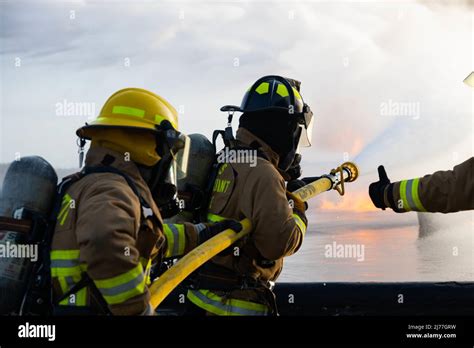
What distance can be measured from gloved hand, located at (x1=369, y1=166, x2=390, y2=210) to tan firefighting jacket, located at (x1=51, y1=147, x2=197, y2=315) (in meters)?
2.36

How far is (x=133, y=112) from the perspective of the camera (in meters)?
3.61

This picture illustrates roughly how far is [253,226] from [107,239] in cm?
175

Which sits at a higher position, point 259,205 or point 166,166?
point 166,166

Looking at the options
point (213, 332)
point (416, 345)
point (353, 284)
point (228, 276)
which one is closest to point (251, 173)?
point (228, 276)

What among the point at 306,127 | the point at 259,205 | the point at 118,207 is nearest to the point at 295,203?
the point at 259,205

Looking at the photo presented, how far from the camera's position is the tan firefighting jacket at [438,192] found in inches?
185

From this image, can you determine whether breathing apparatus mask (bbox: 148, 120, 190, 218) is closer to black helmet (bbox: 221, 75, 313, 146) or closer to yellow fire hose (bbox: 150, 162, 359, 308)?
yellow fire hose (bbox: 150, 162, 359, 308)

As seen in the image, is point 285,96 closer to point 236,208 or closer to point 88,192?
point 236,208

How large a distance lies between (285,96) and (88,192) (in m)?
2.32

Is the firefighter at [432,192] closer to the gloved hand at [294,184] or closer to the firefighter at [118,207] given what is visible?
the gloved hand at [294,184]

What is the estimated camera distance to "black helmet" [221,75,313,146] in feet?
16.5

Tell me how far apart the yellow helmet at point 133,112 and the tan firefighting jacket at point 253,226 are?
99 centimetres

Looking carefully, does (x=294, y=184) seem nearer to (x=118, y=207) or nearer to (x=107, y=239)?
(x=118, y=207)

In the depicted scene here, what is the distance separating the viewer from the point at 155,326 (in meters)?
3.64
